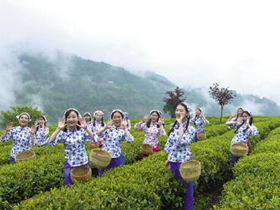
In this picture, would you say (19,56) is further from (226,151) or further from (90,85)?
(226,151)

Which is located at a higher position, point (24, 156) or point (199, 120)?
point (199, 120)

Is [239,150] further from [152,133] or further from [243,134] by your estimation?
[152,133]

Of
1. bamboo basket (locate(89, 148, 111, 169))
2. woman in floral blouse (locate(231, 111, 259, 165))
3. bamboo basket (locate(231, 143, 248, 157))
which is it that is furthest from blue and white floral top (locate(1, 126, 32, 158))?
woman in floral blouse (locate(231, 111, 259, 165))

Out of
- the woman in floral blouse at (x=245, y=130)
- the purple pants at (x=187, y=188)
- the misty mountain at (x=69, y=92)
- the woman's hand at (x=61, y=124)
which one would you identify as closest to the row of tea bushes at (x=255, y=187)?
the purple pants at (x=187, y=188)

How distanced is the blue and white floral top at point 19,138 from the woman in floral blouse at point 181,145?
4.97 metres

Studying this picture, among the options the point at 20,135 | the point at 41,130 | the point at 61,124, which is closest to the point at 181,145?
the point at 61,124

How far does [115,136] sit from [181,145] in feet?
6.05

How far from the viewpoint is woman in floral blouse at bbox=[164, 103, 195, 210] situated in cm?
594

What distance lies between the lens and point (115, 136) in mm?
7023

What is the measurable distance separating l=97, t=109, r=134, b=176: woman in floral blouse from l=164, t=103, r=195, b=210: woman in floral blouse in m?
1.47

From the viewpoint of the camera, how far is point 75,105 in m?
134

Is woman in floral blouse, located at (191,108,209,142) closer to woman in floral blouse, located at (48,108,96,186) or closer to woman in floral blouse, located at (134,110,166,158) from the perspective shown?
woman in floral blouse, located at (134,110,166,158)

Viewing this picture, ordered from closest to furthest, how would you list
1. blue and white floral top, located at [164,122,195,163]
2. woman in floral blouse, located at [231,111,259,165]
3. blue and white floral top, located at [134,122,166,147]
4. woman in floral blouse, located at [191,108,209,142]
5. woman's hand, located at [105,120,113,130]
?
blue and white floral top, located at [164,122,195,163] < woman's hand, located at [105,120,113,130] < woman in floral blouse, located at [231,111,259,165] < blue and white floral top, located at [134,122,166,147] < woman in floral blouse, located at [191,108,209,142]

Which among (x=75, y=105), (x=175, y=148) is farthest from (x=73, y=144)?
(x=75, y=105)
